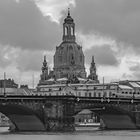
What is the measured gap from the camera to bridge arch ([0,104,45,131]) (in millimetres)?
162750

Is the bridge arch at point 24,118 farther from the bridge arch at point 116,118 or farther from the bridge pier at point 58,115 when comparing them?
the bridge arch at point 116,118

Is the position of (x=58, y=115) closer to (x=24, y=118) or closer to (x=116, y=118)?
(x=24, y=118)

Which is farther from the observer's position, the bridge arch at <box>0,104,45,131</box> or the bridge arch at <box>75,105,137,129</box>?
the bridge arch at <box>75,105,137,129</box>

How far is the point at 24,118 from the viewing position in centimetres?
16675

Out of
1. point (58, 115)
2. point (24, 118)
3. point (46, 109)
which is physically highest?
point (46, 109)

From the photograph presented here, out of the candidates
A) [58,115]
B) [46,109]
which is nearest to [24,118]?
[46,109]

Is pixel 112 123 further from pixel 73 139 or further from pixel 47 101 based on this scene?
pixel 73 139

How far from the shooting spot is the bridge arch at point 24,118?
163 metres

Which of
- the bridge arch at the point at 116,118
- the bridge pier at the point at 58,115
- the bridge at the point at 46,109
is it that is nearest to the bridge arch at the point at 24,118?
the bridge at the point at 46,109

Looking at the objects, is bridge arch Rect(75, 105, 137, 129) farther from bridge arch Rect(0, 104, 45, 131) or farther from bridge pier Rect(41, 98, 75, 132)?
bridge arch Rect(0, 104, 45, 131)

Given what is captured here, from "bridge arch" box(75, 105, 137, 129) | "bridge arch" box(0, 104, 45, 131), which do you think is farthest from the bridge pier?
"bridge arch" box(75, 105, 137, 129)

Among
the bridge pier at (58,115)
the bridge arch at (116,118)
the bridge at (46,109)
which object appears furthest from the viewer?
the bridge arch at (116,118)

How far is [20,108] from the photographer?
162 meters

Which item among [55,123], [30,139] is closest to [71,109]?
[55,123]
